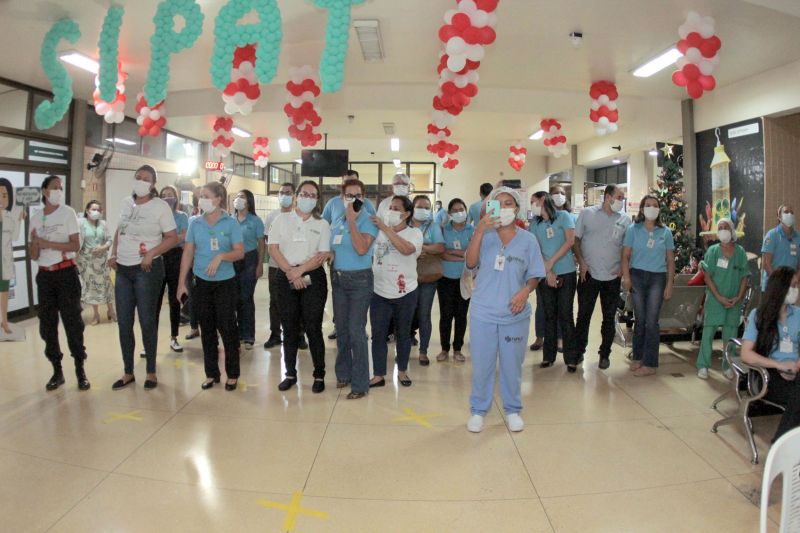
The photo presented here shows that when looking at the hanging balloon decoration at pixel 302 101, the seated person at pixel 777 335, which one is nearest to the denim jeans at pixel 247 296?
the hanging balloon decoration at pixel 302 101

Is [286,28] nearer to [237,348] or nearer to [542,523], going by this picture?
[237,348]

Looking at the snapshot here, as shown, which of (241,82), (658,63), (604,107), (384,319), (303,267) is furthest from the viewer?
(604,107)

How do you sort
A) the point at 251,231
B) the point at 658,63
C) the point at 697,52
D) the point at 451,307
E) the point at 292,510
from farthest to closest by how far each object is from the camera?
the point at 658,63 < the point at 251,231 < the point at 697,52 < the point at 451,307 < the point at 292,510

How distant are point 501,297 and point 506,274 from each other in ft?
0.46

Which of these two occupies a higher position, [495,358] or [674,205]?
[674,205]

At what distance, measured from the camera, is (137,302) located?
368cm

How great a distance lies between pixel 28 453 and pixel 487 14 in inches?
174

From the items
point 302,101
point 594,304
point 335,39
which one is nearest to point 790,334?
point 594,304

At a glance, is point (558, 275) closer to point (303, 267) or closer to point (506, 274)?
point (506, 274)

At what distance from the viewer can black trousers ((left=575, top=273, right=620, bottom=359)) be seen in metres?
4.23

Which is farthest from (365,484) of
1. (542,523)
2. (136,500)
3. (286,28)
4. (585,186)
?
(585,186)

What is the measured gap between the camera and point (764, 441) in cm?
296

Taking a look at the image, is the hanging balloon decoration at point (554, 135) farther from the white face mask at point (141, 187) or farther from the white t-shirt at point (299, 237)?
the white face mask at point (141, 187)

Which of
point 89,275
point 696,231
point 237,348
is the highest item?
point 696,231
